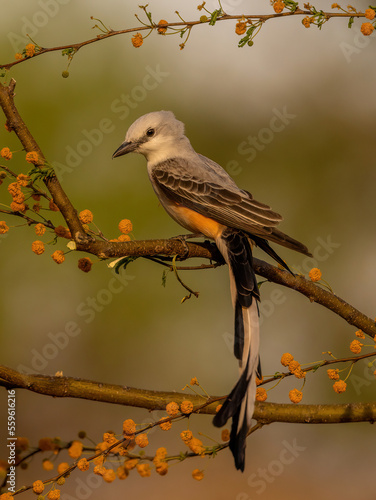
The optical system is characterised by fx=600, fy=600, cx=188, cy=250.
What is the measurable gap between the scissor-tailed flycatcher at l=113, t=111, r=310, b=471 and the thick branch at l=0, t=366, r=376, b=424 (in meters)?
0.15

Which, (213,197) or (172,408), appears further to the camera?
(213,197)

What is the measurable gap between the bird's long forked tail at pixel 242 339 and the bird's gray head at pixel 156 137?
0.67 meters

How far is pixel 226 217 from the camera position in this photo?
251 centimetres

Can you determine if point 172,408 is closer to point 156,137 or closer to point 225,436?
point 225,436

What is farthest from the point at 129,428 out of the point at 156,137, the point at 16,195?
the point at 156,137

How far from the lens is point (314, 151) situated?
16.5 ft

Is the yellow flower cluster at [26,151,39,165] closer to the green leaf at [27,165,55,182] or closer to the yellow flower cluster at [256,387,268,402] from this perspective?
the green leaf at [27,165,55,182]

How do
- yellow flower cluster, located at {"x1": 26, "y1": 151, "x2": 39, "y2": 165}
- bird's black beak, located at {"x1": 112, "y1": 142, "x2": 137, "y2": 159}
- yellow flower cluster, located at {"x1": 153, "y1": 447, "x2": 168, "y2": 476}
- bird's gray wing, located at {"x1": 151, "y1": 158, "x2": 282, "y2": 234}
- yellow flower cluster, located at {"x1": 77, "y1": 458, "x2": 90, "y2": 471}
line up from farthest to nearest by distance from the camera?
1. bird's black beak, located at {"x1": 112, "y1": 142, "x2": 137, "y2": 159}
2. bird's gray wing, located at {"x1": 151, "y1": 158, "x2": 282, "y2": 234}
3. yellow flower cluster, located at {"x1": 26, "y1": 151, "x2": 39, "y2": 165}
4. yellow flower cluster, located at {"x1": 153, "y1": 447, "x2": 168, "y2": 476}
5. yellow flower cluster, located at {"x1": 77, "y1": 458, "x2": 90, "y2": 471}

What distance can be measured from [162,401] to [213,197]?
1098 millimetres

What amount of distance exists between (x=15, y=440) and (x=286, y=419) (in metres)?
0.87

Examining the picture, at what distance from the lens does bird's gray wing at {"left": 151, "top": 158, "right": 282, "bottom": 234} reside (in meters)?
2.38

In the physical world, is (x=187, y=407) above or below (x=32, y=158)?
below

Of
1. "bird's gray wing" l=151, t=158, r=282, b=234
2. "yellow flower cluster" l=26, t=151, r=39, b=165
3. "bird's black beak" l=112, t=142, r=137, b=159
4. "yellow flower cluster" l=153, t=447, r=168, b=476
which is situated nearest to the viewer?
"yellow flower cluster" l=153, t=447, r=168, b=476

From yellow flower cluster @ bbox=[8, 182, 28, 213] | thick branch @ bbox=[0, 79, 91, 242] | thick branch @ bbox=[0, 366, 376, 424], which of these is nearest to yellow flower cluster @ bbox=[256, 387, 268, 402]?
thick branch @ bbox=[0, 366, 376, 424]
